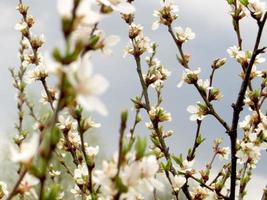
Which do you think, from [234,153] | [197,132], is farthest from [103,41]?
[197,132]

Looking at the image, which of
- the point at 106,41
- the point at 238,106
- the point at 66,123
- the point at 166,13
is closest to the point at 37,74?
the point at 66,123

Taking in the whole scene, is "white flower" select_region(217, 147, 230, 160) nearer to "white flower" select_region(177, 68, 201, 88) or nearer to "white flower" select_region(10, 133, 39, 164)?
"white flower" select_region(177, 68, 201, 88)

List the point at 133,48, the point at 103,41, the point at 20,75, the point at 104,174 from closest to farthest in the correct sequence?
Answer: the point at 104,174, the point at 103,41, the point at 133,48, the point at 20,75

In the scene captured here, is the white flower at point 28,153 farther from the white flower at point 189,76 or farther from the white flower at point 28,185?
the white flower at point 189,76

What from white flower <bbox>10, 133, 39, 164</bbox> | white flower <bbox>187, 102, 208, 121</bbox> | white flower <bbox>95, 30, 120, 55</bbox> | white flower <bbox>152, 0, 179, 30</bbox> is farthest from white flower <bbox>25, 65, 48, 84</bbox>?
white flower <bbox>10, 133, 39, 164</bbox>

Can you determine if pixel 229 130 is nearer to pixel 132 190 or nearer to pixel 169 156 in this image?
pixel 169 156
